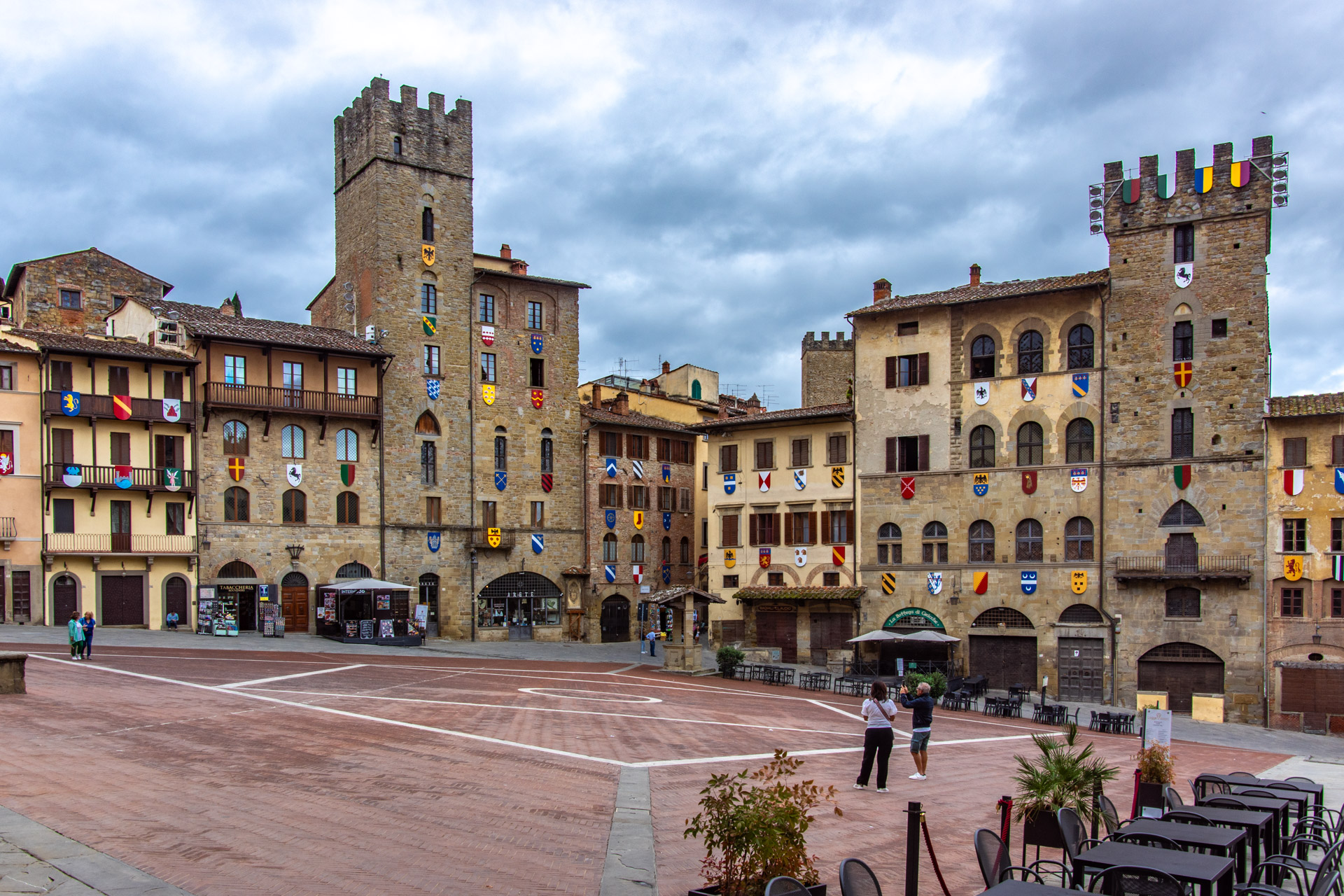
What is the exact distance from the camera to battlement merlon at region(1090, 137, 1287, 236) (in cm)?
4144

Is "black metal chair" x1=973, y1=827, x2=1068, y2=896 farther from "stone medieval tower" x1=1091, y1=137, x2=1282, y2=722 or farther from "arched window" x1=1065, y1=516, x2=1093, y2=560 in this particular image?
"arched window" x1=1065, y1=516, x2=1093, y2=560

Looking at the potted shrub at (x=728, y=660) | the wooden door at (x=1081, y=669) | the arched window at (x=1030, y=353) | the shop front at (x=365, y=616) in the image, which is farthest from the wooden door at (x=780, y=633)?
the shop front at (x=365, y=616)

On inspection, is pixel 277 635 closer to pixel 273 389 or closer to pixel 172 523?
pixel 172 523

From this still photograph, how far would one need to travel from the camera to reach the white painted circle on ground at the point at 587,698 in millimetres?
27317

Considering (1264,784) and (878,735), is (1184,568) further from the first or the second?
(1264,784)

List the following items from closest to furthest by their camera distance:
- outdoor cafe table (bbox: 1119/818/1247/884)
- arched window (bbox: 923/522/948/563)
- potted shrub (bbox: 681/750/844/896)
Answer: potted shrub (bbox: 681/750/844/896) → outdoor cafe table (bbox: 1119/818/1247/884) → arched window (bbox: 923/522/948/563)

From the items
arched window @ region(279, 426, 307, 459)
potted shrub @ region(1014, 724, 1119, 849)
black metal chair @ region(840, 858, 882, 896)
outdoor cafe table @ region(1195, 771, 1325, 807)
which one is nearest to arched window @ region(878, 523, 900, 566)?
arched window @ region(279, 426, 307, 459)

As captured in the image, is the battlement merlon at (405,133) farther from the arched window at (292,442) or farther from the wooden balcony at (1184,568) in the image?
the wooden balcony at (1184,568)

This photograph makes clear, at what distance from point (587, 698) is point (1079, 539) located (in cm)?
2413

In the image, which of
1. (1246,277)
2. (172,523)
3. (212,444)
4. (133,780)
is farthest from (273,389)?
(1246,277)

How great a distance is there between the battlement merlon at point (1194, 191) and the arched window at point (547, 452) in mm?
27340

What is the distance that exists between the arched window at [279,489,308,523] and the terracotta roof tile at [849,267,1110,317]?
2512cm

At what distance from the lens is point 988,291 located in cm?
4638

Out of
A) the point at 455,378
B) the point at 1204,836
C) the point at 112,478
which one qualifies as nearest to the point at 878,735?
the point at 1204,836
